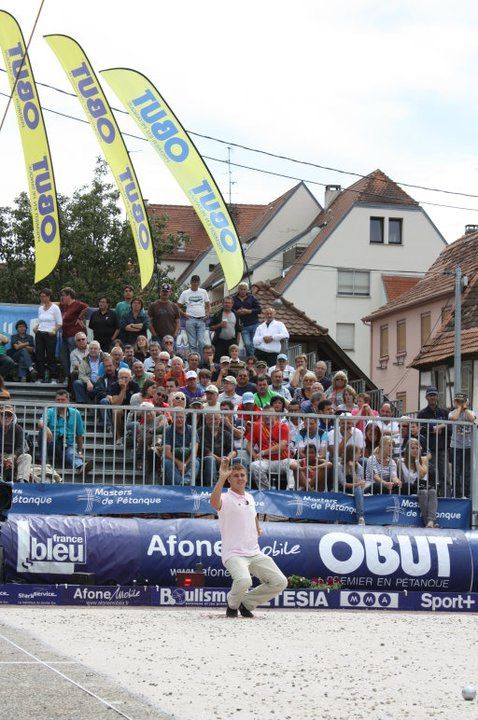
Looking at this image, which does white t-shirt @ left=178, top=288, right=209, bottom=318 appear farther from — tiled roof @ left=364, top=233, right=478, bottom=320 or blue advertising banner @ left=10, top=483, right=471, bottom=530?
tiled roof @ left=364, top=233, right=478, bottom=320

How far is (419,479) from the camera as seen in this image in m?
19.2

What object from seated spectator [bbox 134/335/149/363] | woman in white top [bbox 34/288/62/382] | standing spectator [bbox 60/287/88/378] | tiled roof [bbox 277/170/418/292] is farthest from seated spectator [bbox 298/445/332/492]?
tiled roof [bbox 277/170/418/292]

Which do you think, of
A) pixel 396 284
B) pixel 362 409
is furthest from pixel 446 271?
pixel 362 409

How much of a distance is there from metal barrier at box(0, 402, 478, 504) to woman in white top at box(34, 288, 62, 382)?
17.0 feet

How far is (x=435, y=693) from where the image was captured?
9438 millimetres

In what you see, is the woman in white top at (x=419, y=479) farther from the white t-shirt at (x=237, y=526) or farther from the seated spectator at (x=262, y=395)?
the white t-shirt at (x=237, y=526)

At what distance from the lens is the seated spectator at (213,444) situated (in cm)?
1842

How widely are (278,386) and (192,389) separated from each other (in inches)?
75.6

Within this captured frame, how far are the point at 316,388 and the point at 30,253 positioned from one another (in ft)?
153

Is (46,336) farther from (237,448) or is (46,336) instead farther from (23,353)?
(237,448)

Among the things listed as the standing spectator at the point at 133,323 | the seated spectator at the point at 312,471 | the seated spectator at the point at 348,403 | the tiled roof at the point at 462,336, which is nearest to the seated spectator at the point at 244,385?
the seated spectator at the point at 348,403

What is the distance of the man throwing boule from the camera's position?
49.6 ft

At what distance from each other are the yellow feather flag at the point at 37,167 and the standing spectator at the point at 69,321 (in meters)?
0.99

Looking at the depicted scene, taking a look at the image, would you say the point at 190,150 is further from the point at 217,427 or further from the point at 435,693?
the point at 435,693
